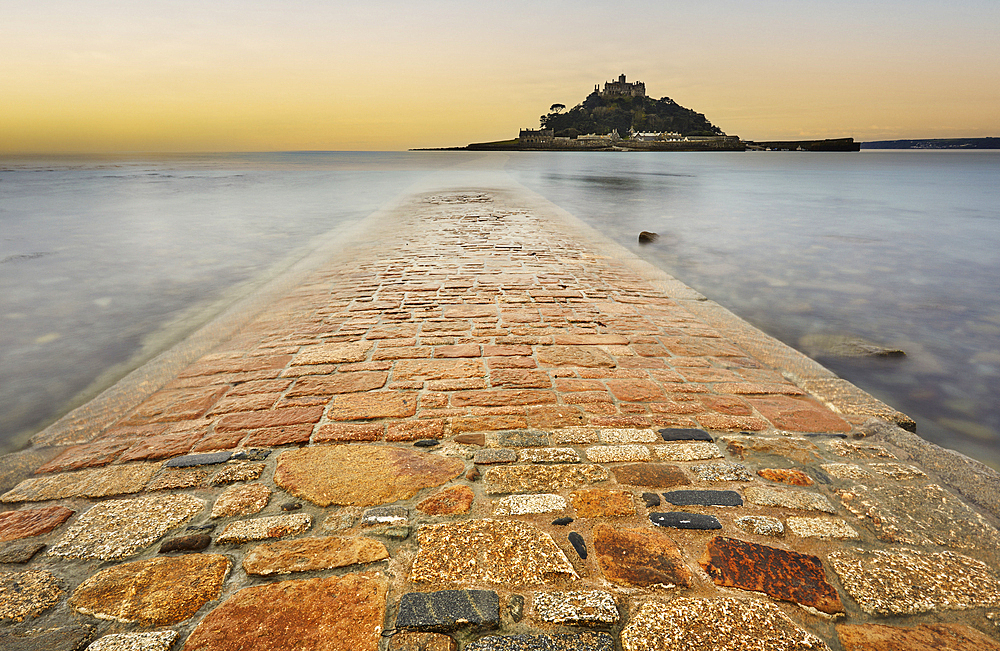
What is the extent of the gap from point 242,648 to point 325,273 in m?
5.31

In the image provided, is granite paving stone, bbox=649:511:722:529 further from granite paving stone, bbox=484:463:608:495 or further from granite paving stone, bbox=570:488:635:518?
granite paving stone, bbox=484:463:608:495

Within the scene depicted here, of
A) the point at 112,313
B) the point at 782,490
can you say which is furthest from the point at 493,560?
the point at 112,313

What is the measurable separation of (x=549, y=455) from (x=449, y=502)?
0.56 metres

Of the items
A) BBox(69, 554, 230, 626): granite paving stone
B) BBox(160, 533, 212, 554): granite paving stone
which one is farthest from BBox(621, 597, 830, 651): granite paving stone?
BBox(160, 533, 212, 554): granite paving stone

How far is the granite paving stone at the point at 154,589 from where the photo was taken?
1496mm

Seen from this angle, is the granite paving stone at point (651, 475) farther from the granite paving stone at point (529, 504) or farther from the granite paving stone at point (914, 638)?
the granite paving stone at point (914, 638)

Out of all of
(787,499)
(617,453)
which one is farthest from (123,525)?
(787,499)

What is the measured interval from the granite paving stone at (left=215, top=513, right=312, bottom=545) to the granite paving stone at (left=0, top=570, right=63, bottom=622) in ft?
1.50

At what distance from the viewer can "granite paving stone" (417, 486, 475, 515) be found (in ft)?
6.38

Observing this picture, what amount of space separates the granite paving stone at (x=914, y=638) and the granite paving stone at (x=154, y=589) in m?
1.88

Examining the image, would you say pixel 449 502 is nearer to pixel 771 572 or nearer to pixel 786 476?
pixel 771 572

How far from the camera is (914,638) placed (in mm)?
1435

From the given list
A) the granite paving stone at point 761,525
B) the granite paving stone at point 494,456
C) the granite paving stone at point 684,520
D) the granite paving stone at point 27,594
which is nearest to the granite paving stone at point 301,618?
the granite paving stone at point 27,594

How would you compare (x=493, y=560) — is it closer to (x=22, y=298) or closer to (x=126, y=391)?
(x=126, y=391)
